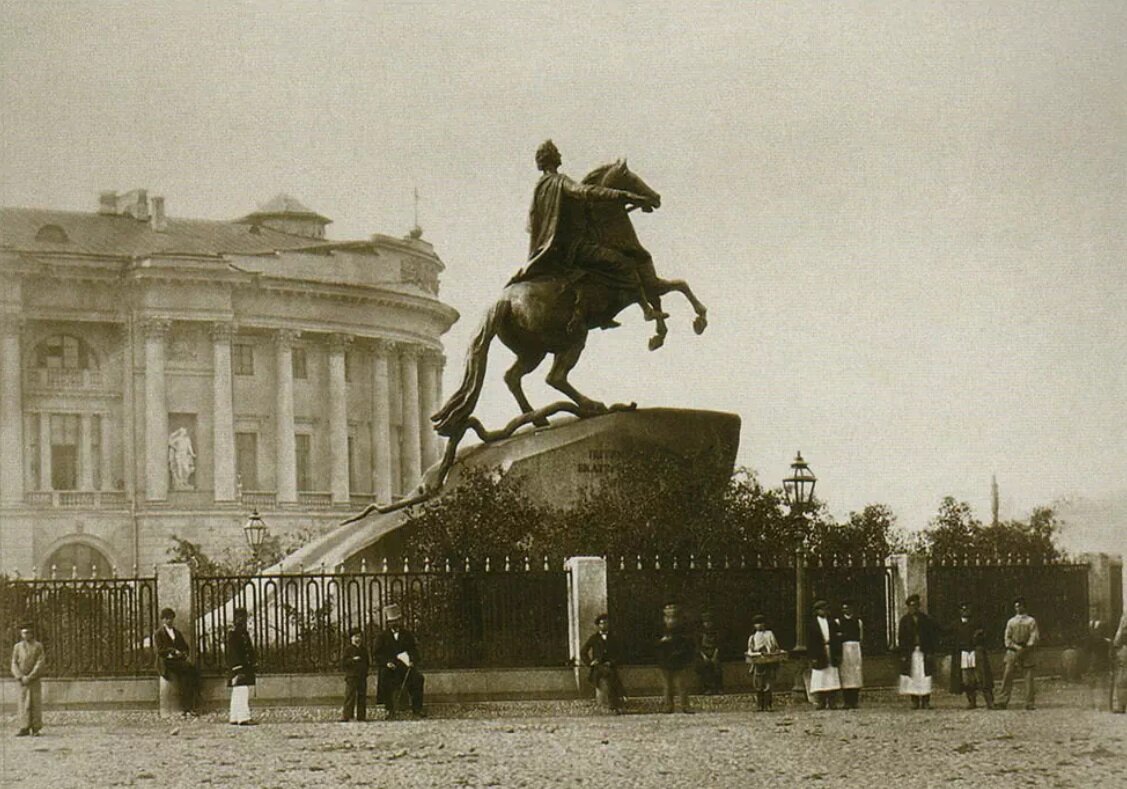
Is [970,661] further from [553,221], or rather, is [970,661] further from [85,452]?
[85,452]

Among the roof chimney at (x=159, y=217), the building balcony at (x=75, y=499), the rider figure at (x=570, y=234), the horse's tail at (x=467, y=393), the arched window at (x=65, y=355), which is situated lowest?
the building balcony at (x=75, y=499)

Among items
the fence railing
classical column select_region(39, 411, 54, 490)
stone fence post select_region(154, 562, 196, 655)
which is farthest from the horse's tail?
classical column select_region(39, 411, 54, 490)

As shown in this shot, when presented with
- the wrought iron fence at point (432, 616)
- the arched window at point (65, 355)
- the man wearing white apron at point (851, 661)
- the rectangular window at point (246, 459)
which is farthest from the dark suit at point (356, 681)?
the arched window at point (65, 355)

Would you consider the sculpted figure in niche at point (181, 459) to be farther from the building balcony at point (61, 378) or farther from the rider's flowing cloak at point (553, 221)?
the rider's flowing cloak at point (553, 221)

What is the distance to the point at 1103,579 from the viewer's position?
20922 mm

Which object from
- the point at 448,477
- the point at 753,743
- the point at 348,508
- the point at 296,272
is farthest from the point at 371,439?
the point at 753,743

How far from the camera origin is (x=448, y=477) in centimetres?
2075

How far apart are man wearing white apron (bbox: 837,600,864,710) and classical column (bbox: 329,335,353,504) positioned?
38505 mm

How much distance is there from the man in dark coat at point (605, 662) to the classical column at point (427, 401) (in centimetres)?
4289

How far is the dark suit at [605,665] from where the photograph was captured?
57.7 feet

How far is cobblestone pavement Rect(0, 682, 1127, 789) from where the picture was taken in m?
13.1

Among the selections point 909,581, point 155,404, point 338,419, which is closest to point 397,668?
point 909,581

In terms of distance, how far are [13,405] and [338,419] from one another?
12.7 meters

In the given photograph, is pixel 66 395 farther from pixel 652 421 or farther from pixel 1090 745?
pixel 1090 745
